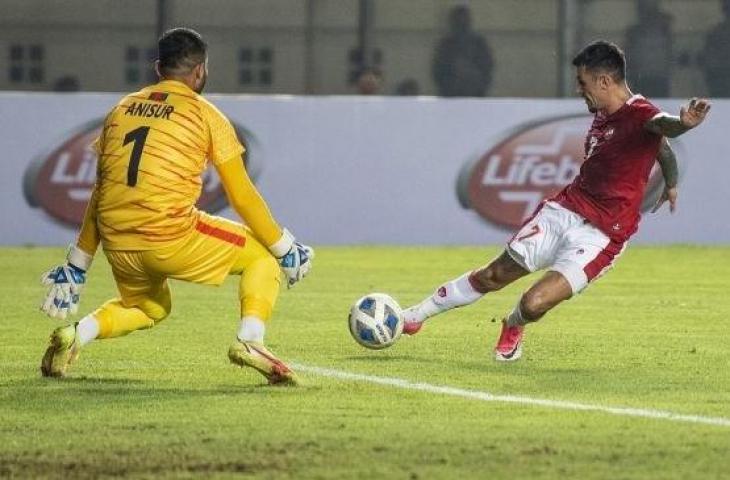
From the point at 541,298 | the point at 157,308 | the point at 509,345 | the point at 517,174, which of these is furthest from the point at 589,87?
the point at 517,174

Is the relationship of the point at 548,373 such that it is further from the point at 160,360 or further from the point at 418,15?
the point at 418,15

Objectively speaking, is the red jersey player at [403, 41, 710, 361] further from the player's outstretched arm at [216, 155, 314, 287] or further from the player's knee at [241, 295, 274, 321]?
the player's knee at [241, 295, 274, 321]

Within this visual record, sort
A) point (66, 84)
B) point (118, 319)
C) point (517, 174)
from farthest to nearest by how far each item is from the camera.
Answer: point (66, 84) → point (517, 174) → point (118, 319)

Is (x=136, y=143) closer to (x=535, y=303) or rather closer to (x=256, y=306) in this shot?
(x=256, y=306)

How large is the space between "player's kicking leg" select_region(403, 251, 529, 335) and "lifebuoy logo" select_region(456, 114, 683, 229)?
33.1ft

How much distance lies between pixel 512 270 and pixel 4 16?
39.7ft

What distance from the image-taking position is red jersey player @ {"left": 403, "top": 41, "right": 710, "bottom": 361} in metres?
10.5

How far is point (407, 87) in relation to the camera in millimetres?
22078

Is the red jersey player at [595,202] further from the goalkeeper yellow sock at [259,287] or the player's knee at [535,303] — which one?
the goalkeeper yellow sock at [259,287]

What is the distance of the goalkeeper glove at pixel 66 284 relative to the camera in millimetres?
9859

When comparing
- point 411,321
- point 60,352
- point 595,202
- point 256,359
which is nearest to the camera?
point 256,359

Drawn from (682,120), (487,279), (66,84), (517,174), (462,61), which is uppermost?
(682,120)

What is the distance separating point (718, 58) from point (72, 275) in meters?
13.9

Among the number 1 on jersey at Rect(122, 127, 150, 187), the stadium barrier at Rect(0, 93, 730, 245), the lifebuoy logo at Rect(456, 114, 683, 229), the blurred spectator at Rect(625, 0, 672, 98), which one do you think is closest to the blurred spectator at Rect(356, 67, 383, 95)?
the stadium barrier at Rect(0, 93, 730, 245)
